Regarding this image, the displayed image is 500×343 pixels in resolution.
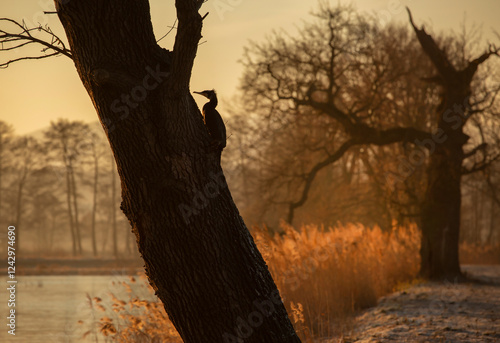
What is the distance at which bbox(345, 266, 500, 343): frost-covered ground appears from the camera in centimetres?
654

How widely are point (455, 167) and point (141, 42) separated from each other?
9520 mm

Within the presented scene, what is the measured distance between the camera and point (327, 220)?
19.7m

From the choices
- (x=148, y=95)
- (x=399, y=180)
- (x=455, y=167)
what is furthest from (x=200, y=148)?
(x=399, y=180)

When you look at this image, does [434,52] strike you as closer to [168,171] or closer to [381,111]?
[381,111]

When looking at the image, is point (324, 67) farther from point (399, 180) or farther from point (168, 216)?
point (168, 216)

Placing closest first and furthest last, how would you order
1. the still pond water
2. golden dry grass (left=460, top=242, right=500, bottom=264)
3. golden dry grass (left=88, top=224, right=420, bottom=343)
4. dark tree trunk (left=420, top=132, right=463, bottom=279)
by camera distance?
golden dry grass (left=88, top=224, right=420, bottom=343) → the still pond water → dark tree trunk (left=420, top=132, right=463, bottom=279) → golden dry grass (left=460, top=242, right=500, bottom=264)

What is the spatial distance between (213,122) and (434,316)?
530 centimetres

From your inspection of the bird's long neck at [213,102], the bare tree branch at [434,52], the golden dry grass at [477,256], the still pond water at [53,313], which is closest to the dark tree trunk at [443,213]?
the bare tree branch at [434,52]

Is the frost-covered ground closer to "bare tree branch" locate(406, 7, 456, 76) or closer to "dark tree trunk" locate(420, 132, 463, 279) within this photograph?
"dark tree trunk" locate(420, 132, 463, 279)

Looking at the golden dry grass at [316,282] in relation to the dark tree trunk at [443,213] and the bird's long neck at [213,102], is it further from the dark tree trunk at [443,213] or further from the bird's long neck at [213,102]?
the bird's long neck at [213,102]

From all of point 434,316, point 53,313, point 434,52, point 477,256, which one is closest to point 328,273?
point 434,316

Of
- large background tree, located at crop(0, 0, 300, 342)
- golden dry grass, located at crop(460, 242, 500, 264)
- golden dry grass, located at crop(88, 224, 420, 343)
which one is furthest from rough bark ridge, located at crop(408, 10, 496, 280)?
large background tree, located at crop(0, 0, 300, 342)

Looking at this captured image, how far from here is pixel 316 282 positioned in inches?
320

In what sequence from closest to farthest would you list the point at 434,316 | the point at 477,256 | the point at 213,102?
the point at 213,102 < the point at 434,316 < the point at 477,256
